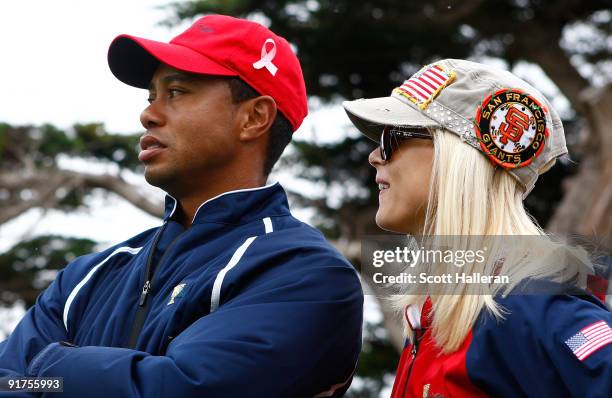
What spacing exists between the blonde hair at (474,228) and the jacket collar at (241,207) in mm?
525

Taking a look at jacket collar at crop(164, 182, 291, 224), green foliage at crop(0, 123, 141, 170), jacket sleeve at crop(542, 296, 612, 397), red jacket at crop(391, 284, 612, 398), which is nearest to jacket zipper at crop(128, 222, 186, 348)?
jacket collar at crop(164, 182, 291, 224)

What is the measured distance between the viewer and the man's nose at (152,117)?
337 cm

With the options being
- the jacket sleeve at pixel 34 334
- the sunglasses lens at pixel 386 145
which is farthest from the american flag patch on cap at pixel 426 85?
the jacket sleeve at pixel 34 334

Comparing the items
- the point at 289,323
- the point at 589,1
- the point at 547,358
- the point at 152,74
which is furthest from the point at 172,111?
the point at 589,1

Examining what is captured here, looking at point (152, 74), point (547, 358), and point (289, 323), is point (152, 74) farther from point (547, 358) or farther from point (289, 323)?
point (547, 358)

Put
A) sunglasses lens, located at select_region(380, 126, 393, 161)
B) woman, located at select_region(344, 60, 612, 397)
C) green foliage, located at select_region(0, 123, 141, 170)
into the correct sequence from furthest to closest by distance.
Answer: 1. green foliage, located at select_region(0, 123, 141, 170)
2. sunglasses lens, located at select_region(380, 126, 393, 161)
3. woman, located at select_region(344, 60, 612, 397)

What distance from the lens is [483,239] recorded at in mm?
2883

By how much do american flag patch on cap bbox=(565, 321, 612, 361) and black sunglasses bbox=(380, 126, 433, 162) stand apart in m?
0.79

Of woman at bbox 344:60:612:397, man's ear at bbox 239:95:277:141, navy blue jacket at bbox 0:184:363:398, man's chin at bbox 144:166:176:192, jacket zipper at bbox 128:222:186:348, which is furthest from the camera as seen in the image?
man's ear at bbox 239:95:277:141

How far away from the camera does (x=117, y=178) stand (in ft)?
37.7

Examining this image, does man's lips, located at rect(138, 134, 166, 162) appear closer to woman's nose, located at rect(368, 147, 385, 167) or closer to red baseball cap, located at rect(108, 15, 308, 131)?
red baseball cap, located at rect(108, 15, 308, 131)

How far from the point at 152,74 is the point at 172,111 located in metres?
0.26

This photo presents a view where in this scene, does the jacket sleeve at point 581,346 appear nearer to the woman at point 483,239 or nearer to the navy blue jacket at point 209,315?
the woman at point 483,239

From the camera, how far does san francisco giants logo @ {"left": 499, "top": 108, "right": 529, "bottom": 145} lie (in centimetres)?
299
